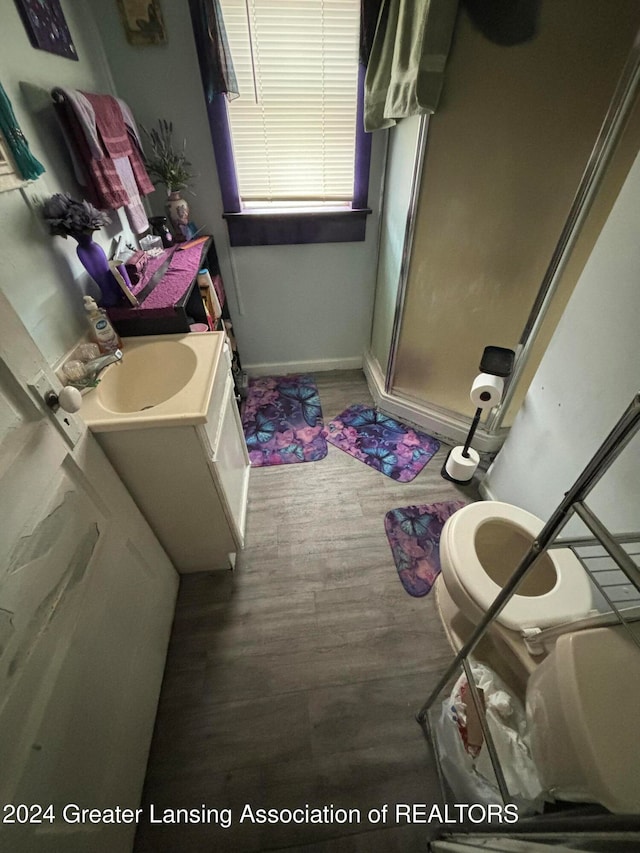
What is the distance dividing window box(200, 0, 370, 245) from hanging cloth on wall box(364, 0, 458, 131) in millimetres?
216

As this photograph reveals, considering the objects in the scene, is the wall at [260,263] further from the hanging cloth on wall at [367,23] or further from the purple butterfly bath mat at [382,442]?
the purple butterfly bath mat at [382,442]

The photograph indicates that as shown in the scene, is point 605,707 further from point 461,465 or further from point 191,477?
point 461,465

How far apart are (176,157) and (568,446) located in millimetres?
2152

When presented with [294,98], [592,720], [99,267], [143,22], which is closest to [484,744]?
[592,720]

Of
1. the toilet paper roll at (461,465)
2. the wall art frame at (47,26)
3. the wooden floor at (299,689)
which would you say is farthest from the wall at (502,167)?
the wall art frame at (47,26)

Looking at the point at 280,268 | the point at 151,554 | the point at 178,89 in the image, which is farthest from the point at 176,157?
the point at 151,554

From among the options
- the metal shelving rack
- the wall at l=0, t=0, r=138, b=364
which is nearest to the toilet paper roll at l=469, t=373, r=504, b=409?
the metal shelving rack

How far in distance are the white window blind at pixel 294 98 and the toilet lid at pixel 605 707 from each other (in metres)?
2.18

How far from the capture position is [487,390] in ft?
4.75

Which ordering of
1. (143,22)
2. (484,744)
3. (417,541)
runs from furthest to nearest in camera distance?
(417,541) < (143,22) < (484,744)

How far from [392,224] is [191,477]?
5.41 ft

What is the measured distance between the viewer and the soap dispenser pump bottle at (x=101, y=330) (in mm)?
1151

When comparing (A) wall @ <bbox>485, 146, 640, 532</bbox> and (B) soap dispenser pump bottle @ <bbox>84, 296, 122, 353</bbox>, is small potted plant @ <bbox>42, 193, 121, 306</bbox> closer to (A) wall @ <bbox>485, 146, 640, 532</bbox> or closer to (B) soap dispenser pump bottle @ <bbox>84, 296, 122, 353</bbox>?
(B) soap dispenser pump bottle @ <bbox>84, 296, 122, 353</bbox>

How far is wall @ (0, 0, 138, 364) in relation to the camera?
3.03 feet
